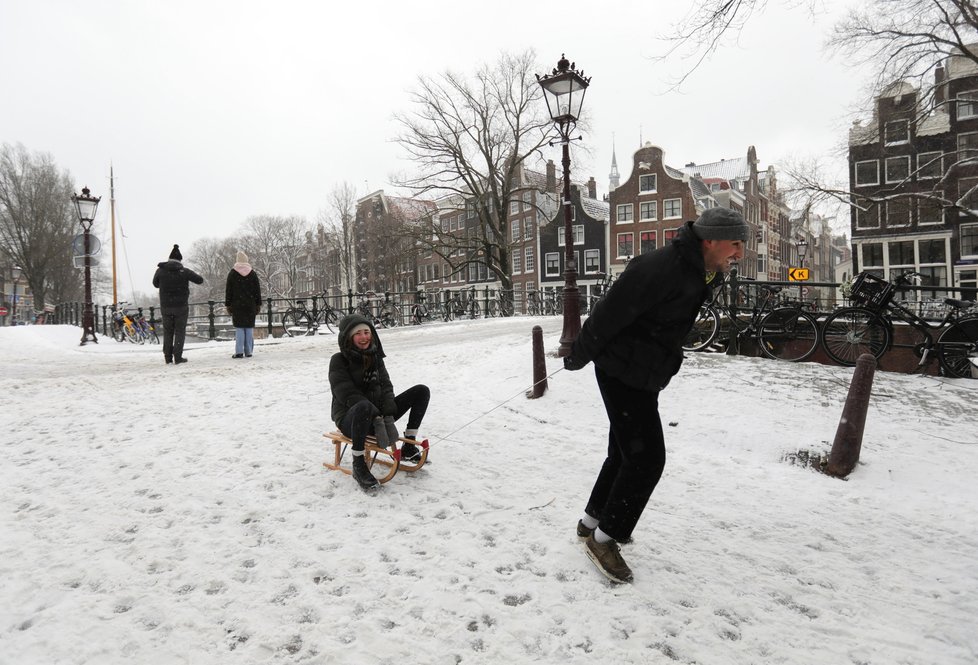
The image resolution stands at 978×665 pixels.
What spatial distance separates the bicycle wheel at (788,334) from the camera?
8039 mm

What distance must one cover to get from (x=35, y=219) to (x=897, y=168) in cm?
5304

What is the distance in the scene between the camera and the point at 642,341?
2.62 meters

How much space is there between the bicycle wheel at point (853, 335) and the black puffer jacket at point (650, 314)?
6370 millimetres

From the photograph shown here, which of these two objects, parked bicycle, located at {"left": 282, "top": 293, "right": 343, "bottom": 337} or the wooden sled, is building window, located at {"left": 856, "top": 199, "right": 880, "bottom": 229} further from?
the wooden sled

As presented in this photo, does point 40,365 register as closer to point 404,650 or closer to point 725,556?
point 404,650

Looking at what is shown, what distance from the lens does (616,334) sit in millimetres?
2623

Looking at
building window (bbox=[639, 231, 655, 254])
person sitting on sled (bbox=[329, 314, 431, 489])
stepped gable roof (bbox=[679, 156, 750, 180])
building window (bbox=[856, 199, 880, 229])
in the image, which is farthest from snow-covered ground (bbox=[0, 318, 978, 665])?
stepped gable roof (bbox=[679, 156, 750, 180])

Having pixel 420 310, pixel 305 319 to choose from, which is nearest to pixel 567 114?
pixel 305 319

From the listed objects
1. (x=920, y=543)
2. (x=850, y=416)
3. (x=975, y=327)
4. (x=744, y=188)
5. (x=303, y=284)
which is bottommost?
(x=920, y=543)

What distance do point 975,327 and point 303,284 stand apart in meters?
75.0

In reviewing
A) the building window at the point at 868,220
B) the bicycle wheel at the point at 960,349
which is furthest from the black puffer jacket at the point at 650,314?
the building window at the point at 868,220

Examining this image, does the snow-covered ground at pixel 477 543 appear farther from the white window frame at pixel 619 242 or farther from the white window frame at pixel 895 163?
the white window frame at pixel 619 242

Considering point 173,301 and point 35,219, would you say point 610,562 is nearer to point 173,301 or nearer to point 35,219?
point 173,301

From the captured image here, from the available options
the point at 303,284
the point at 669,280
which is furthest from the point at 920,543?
the point at 303,284
